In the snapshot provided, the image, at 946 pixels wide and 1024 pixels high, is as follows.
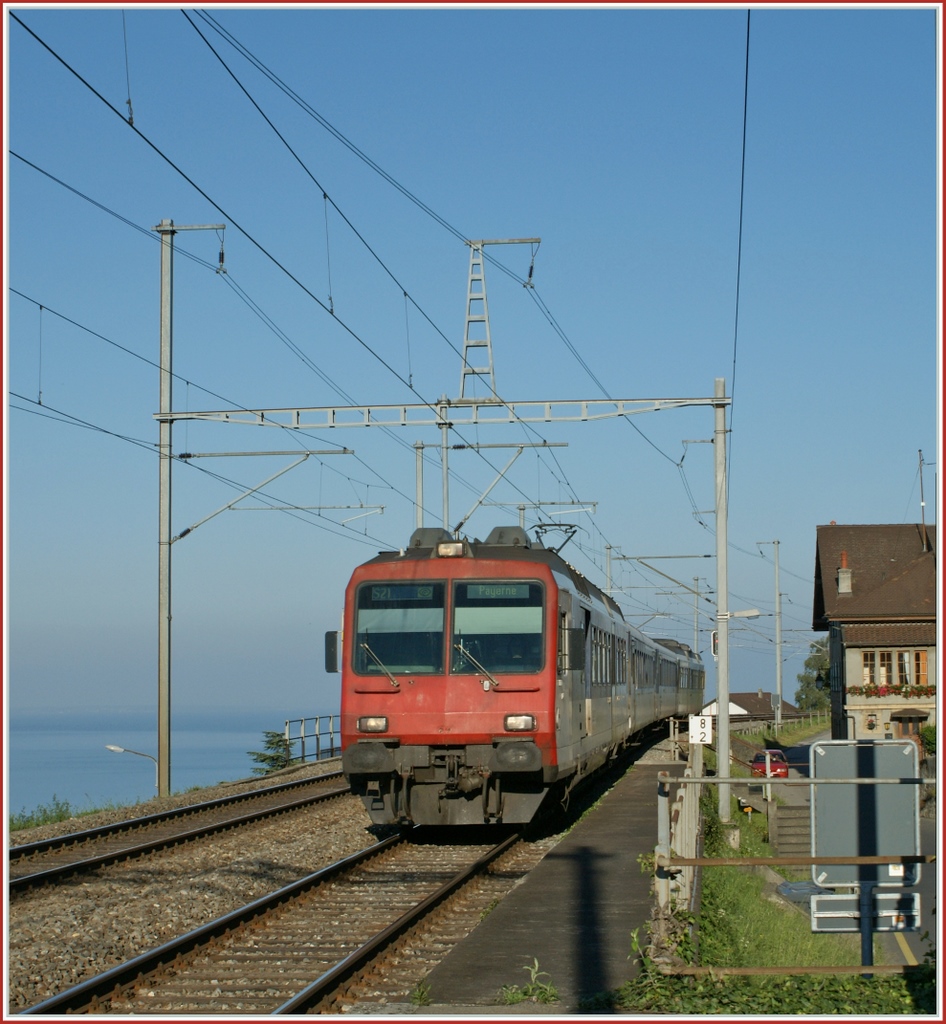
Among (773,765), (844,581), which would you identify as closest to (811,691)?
(844,581)

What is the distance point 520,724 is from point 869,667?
44.6 m

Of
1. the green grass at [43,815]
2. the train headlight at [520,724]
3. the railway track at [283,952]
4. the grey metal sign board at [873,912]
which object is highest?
the train headlight at [520,724]

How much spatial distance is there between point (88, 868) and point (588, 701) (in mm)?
7316

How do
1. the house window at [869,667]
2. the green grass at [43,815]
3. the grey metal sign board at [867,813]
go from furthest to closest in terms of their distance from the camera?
1. the house window at [869,667]
2. the green grass at [43,815]
3. the grey metal sign board at [867,813]

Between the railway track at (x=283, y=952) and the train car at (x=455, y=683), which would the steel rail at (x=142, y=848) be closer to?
the train car at (x=455, y=683)

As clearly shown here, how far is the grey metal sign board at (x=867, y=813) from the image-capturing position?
308 inches

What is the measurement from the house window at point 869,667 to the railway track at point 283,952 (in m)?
45.2

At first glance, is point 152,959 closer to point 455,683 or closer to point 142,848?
point 142,848

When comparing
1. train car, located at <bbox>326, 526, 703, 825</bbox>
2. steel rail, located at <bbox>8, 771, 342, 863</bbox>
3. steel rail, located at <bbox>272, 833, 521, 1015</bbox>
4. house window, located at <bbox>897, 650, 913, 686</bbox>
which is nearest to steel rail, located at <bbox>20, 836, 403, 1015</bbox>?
steel rail, located at <bbox>272, 833, 521, 1015</bbox>

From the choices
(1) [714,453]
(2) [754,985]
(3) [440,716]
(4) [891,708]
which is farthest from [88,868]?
(4) [891,708]

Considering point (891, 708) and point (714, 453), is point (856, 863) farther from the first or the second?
point (891, 708)

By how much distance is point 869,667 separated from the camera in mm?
56781

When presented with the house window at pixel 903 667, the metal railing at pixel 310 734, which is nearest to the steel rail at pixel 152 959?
the metal railing at pixel 310 734

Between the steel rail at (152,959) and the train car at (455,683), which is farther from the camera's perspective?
the train car at (455,683)
